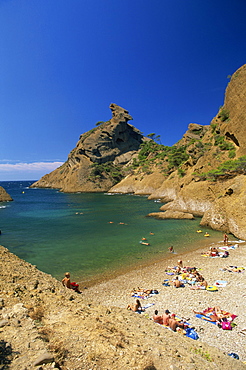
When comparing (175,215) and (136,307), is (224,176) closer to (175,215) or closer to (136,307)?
(175,215)

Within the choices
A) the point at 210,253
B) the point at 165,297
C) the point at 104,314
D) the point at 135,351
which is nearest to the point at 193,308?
the point at 165,297

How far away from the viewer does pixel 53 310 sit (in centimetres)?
654

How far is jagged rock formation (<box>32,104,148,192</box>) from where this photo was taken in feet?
344

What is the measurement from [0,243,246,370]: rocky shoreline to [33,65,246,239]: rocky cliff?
47.0ft

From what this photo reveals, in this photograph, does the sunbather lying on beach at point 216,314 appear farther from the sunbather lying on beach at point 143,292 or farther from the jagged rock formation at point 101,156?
the jagged rock formation at point 101,156

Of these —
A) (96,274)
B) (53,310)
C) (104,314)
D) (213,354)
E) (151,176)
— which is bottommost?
(96,274)

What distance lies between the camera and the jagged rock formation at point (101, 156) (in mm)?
104812

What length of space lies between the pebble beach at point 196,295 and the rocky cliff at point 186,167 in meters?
8.59

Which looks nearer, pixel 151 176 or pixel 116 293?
pixel 116 293

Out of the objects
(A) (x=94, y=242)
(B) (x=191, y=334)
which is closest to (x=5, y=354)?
(B) (x=191, y=334)

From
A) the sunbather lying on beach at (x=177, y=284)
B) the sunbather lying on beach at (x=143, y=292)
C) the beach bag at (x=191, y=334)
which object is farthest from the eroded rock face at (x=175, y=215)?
the beach bag at (x=191, y=334)

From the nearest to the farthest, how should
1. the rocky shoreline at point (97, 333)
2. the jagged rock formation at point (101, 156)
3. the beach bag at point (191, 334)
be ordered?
the rocky shoreline at point (97, 333) → the beach bag at point (191, 334) → the jagged rock formation at point (101, 156)

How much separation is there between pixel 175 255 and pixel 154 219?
15751 mm

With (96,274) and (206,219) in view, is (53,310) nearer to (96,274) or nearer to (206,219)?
(96,274)
